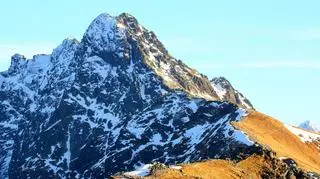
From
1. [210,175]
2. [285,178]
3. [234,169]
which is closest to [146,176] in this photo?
[210,175]

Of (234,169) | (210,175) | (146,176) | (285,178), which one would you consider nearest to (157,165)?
(146,176)

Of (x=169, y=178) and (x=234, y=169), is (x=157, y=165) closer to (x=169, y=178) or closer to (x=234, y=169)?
(x=169, y=178)

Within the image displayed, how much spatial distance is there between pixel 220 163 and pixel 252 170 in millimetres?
8966

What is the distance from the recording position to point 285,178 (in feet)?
652

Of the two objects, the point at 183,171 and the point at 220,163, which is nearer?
the point at 183,171

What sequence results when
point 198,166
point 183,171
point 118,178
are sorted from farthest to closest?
point 198,166, point 183,171, point 118,178

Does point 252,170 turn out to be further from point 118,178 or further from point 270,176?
point 118,178

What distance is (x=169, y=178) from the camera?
6476 inches

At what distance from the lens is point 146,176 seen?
165000mm

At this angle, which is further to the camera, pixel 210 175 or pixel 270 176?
pixel 270 176

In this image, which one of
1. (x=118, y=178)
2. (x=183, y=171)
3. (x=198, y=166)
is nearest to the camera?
(x=118, y=178)

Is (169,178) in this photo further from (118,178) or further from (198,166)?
(198,166)

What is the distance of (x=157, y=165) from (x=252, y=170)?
3601cm

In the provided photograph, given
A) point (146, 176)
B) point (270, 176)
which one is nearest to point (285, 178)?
point (270, 176)
